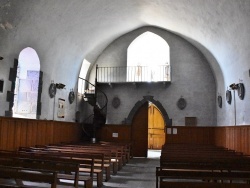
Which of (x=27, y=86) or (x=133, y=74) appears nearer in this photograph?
(x=27, y=86)

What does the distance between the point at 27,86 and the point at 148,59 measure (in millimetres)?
7553

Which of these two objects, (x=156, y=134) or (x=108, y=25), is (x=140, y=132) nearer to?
(x=156, y=134)

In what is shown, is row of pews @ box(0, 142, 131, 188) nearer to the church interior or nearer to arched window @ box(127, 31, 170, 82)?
the church interior

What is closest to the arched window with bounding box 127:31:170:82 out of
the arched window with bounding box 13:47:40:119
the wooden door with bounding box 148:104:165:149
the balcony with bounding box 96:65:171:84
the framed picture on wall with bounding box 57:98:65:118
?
the balcony with bounding box 96:65:171:84

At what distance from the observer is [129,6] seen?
36.0 ft

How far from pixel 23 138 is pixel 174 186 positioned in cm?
629

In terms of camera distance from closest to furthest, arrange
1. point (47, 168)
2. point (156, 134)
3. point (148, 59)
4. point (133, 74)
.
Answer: point (47, 168), point (133, 74), point (148, 59), point (156, 134)

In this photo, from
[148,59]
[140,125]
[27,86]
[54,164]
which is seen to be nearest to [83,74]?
[148,59]

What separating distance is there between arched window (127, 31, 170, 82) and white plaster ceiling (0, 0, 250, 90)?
1.12m

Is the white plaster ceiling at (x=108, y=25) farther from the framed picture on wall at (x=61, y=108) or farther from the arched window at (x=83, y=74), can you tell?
the framed picture on wall at (x=61, y=108)

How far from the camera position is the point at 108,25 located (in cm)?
1177

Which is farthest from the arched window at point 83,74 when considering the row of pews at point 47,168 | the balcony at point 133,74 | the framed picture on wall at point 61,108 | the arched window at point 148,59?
the row of pews at point 47,168

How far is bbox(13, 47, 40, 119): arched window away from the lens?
8984mm

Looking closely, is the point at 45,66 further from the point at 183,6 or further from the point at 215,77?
the point at 215,77
